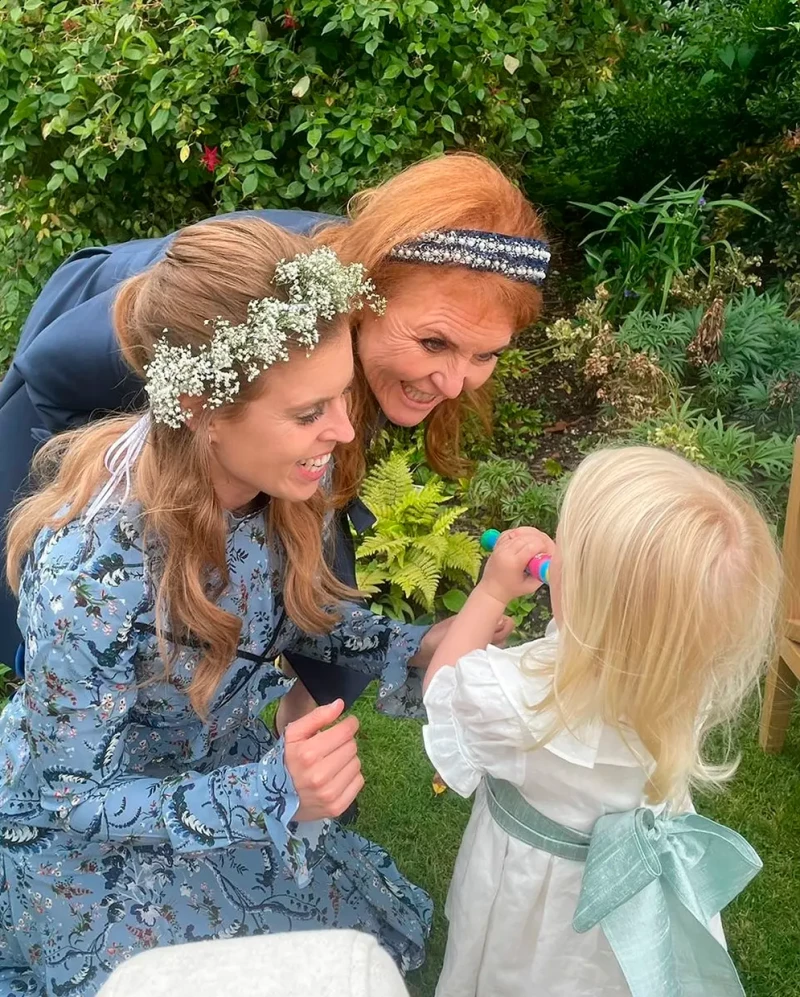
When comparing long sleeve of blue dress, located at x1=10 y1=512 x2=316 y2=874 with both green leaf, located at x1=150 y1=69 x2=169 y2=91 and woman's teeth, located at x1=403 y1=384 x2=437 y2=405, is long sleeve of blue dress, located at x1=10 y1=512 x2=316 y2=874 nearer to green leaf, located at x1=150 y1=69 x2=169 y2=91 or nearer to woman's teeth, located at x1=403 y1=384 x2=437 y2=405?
woman's teeth, located at x1=403 y1=384 x2=437 y2=405

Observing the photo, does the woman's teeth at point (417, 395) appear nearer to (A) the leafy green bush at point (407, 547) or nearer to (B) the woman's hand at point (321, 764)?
(B) the woman's hand at point (321, 764)

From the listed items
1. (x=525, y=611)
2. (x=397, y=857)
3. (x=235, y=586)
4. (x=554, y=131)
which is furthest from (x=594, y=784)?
(x=554, y=131)

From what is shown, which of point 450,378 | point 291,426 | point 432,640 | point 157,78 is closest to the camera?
point 291,426

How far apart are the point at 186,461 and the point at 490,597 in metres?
0.75

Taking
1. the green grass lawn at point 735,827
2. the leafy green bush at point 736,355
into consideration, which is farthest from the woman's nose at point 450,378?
the leafy green bush at point 736,355

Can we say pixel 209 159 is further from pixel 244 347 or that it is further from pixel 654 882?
pixel 654 882

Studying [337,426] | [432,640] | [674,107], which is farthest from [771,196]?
[337,426]

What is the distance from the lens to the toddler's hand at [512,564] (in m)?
2.14

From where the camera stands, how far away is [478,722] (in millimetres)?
1914

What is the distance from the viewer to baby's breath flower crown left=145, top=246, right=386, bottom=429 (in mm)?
1771

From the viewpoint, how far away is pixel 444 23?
3795 millimetres

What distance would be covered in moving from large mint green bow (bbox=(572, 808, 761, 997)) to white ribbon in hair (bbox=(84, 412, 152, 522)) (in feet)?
4.04

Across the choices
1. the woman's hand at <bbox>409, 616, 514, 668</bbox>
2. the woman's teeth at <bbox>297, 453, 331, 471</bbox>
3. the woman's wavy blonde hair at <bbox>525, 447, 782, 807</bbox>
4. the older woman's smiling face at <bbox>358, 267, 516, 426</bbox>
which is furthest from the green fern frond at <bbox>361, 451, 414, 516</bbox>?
the woman's wavy blonde hair at <bbox>525, 447, 782, 807</bbox>

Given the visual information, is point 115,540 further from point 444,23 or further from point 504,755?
point 444,23
